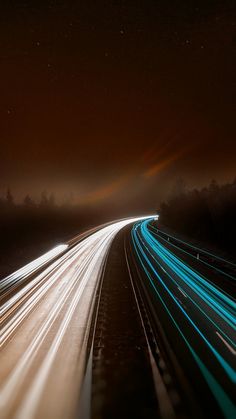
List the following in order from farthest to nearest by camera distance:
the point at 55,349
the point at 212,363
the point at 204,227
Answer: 1. the point at 204,227
2. the point at 55,349
3. the point at 212,363

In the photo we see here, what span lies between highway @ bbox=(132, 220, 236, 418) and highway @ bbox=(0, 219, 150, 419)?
412 cm

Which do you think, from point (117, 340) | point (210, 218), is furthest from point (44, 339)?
point (210, 218)

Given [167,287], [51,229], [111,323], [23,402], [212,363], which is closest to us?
[23,402]

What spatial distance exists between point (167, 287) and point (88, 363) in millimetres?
10995

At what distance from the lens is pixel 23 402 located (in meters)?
9.28

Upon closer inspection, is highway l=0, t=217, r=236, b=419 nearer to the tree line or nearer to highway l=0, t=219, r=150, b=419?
highway l=0, t=219, r=150, b=419

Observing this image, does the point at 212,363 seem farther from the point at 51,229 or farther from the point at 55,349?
the point at 51,229

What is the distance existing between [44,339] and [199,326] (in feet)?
25.0

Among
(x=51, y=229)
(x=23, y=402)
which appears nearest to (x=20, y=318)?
(x=23, y=402)

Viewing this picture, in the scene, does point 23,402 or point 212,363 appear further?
point 212,363

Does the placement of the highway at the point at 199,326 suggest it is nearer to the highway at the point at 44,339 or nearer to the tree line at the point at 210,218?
the highway at the point at 44,339

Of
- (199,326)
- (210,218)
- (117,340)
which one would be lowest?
(199,326)

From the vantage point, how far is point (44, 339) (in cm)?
1376

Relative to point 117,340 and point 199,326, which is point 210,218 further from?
point 117,340
